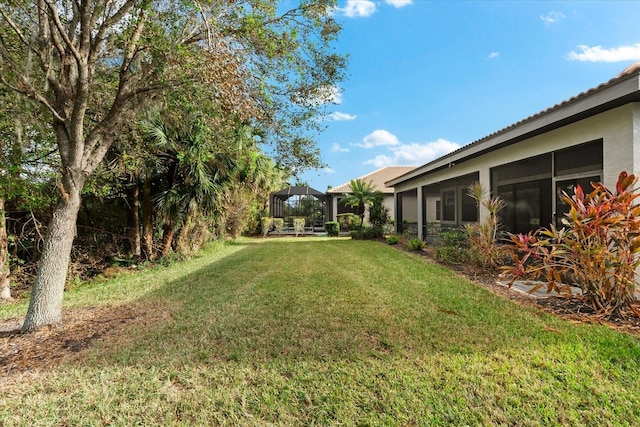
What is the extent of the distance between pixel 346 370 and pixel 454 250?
623cm

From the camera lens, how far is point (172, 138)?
26.2ft

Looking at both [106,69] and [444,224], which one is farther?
[444,224]

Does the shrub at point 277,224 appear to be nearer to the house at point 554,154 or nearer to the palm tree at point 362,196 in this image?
the palm tree at point 362,196

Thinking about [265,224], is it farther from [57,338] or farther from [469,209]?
[57,338]

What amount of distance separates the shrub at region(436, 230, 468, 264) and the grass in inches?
124

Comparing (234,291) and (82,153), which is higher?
(82,153)

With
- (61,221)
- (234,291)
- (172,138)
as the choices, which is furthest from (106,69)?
(234,291)

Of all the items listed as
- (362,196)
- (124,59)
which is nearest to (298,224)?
(362,196)

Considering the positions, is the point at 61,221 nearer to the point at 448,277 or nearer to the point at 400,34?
the point at 448,277

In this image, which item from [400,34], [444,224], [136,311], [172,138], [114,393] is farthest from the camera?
[444,224]

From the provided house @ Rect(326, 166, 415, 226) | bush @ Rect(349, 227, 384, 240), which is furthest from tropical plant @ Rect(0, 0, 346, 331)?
house @ Rect(326, 166, 415, 226)

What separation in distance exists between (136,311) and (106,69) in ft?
13.1

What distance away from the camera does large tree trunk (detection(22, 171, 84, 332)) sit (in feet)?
12.2

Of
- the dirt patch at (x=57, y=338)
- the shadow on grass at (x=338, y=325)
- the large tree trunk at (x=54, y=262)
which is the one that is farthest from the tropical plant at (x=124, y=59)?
the shadow on grass at (x=338, y=325)
